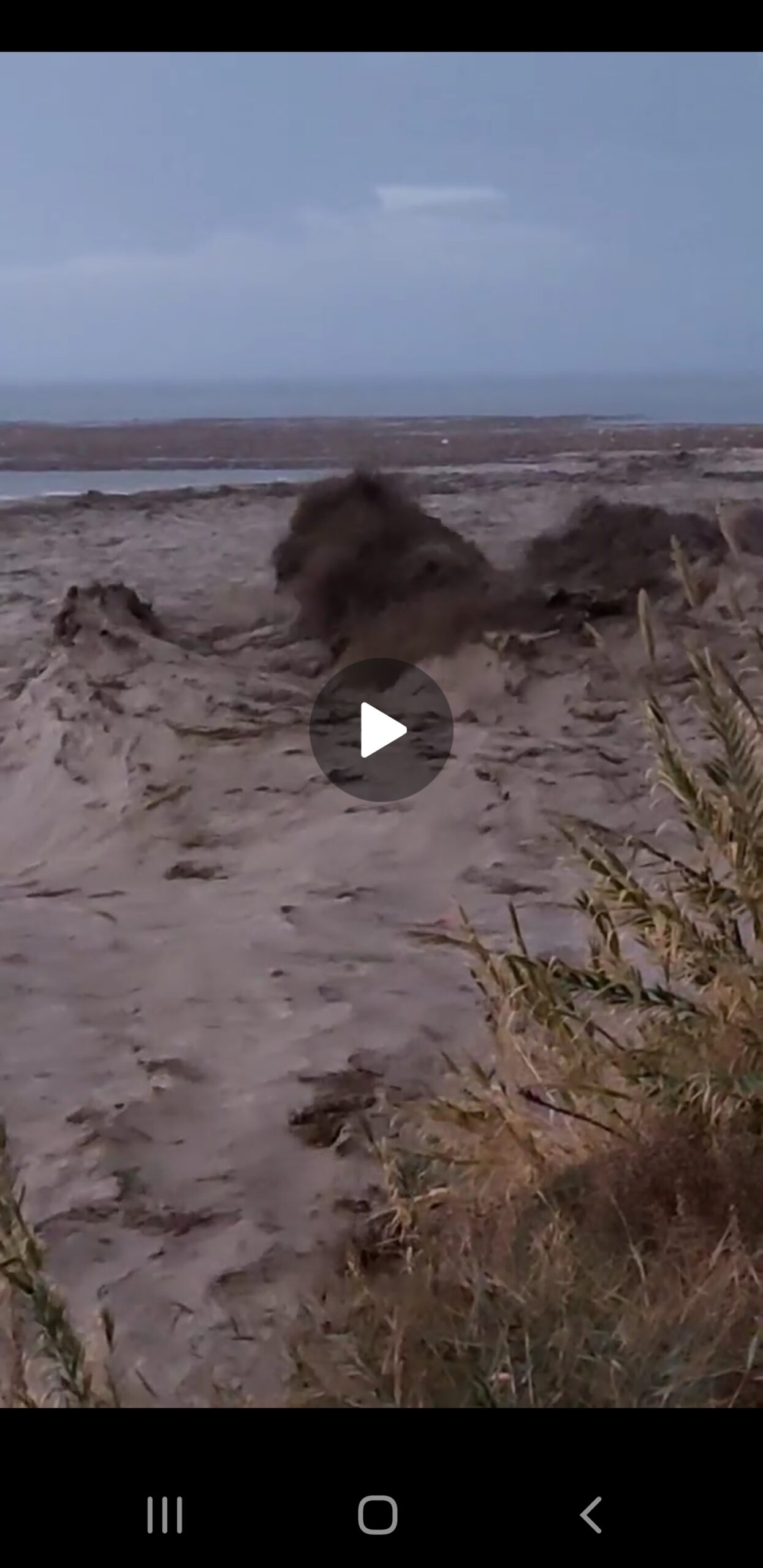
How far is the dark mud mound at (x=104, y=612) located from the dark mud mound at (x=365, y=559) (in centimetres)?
26

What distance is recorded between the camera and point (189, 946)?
5.48 feet

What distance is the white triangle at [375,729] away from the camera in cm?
131

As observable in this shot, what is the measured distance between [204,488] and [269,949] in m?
0.64

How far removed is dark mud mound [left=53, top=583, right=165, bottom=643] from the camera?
191 cm
